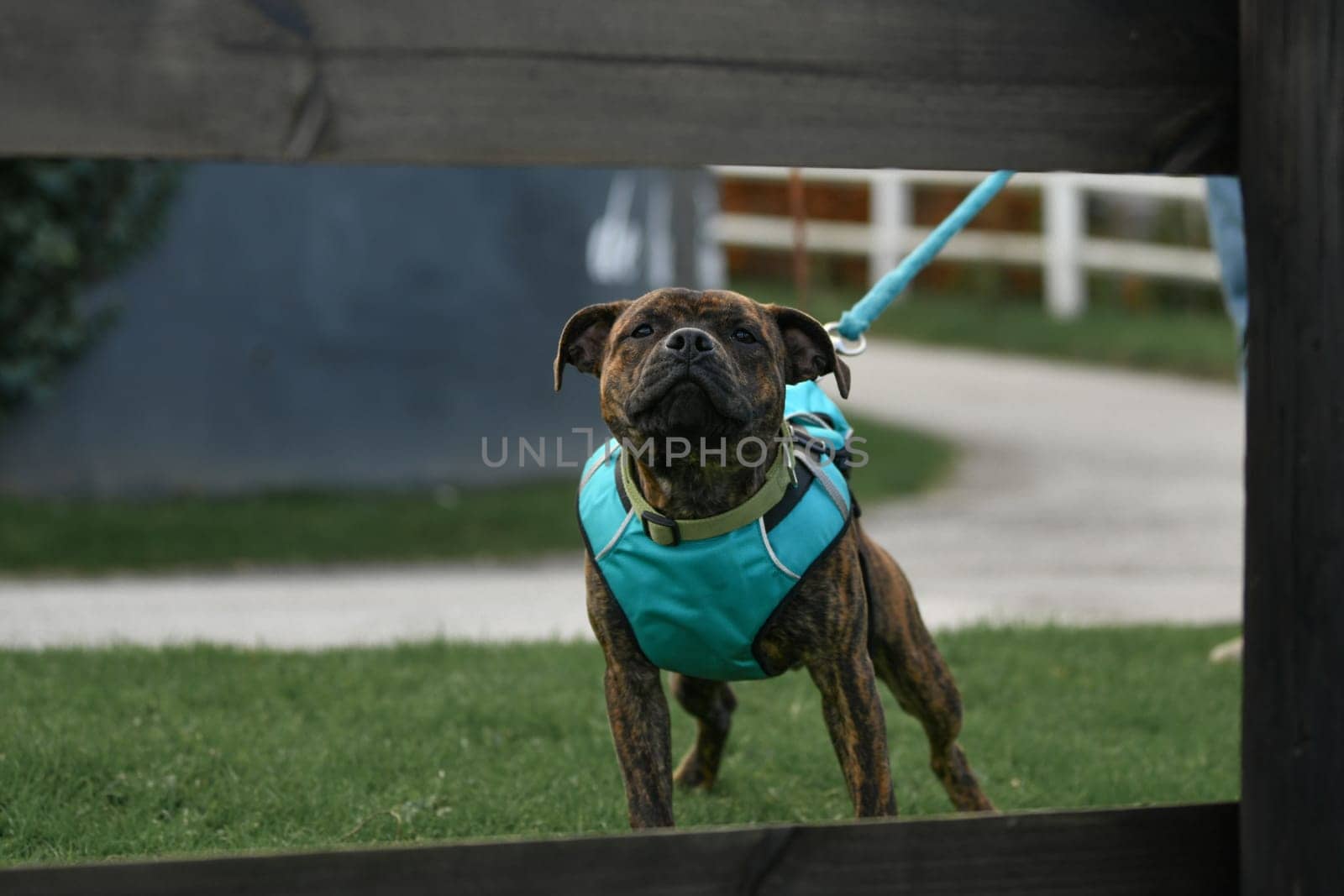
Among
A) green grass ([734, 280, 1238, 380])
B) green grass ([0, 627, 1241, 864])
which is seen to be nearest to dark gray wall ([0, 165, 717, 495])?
green grass ([0, 627, 1241, 864])

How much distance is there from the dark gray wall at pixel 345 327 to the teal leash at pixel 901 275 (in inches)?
245

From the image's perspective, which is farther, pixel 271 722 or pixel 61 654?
pixel 61 654

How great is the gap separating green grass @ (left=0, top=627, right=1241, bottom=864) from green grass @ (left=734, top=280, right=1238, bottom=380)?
10576mm

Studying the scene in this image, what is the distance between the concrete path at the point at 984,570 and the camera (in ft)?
24.3

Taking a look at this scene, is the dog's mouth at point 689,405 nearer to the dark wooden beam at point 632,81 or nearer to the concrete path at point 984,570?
the dark wooden beam at point 632,81

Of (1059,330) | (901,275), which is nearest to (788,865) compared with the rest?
(901,275)

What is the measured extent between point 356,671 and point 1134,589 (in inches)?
175

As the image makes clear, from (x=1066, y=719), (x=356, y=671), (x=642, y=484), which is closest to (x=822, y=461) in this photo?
(x=642, y=484)

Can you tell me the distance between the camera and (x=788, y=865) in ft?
7.09

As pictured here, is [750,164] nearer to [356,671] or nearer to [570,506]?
[356,671]

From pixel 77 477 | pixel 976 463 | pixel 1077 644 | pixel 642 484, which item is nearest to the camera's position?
pixel 642 484

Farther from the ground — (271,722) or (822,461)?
(822,461)

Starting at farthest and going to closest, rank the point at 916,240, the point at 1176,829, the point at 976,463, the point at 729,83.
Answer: the point at 916,240, the point at 976,463, the point at 1176,829, the point at 729,83

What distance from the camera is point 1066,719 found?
5.49 m
